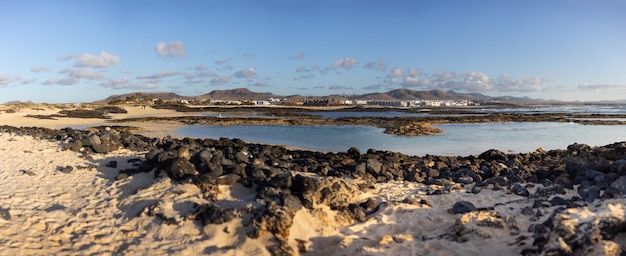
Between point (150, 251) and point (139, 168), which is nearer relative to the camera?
point (150, 251)

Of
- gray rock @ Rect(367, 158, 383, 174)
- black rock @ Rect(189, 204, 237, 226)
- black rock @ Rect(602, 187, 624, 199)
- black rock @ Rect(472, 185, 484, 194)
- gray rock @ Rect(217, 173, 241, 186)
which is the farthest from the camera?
gray rock @ Rect(367, 158, 383, 174)

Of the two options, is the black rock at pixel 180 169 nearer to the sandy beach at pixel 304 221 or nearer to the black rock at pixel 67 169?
the sandy beach at pixel 304 221

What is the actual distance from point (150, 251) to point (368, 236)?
9.70 ft

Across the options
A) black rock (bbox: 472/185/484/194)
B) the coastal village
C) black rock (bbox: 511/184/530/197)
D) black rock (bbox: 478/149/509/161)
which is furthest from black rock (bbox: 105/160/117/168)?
the coastal village

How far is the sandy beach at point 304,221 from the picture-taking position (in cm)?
513

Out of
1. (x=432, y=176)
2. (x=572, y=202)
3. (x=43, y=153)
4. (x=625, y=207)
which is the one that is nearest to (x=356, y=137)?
(x=432, y=176)

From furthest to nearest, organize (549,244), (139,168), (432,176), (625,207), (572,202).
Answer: (432,176) → (139,168) → (572,202) → (625,207) → (549,244)

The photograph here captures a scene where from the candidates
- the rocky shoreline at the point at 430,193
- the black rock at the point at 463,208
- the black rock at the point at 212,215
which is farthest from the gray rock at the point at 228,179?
the black rock at the point at 463,208

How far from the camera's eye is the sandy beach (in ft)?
16.8

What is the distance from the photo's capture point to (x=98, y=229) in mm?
6195

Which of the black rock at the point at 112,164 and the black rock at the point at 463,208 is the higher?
the black rock at the point at 112,164

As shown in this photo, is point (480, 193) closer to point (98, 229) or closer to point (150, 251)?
point (150, 251)

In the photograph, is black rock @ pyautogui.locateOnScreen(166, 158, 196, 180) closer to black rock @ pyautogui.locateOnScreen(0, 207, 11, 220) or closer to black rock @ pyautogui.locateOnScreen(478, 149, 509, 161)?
black rock @ pyautogui.locateOnScreen(0, 207, 11, 220)

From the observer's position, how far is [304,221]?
20.7 ft
